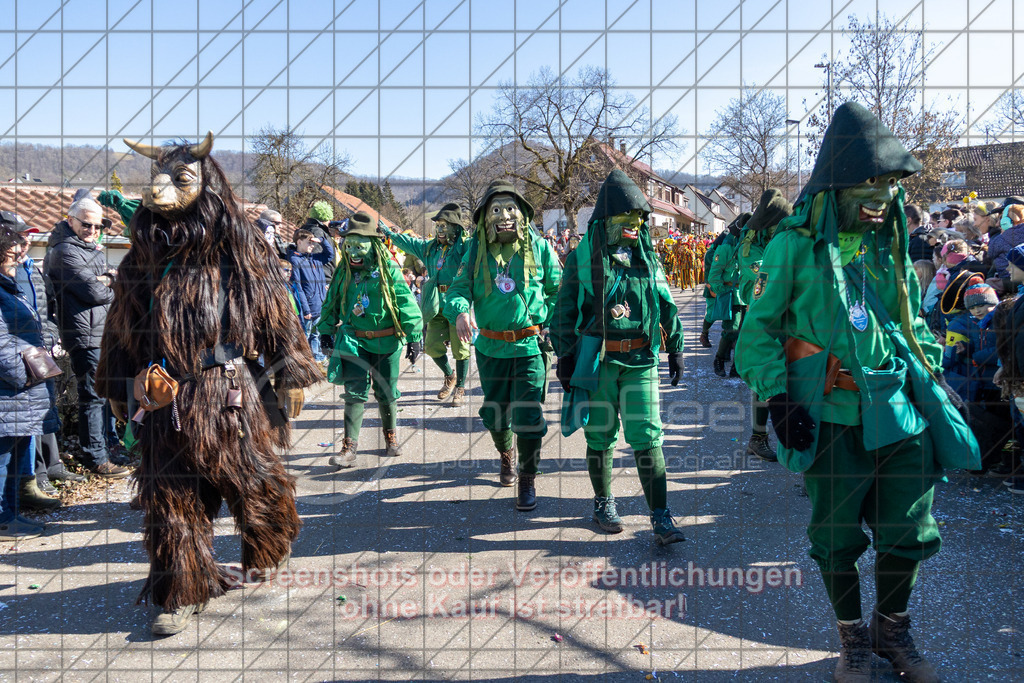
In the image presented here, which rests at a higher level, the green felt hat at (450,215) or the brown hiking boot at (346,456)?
the green felt hat at (450,215)

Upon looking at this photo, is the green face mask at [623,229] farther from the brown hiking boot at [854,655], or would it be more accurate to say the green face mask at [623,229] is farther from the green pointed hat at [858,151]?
the brown hiking boot at [854,655]

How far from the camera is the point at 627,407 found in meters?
4.20

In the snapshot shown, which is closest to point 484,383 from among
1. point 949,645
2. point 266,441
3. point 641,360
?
point 641,360

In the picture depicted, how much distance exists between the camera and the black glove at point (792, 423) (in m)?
2.75

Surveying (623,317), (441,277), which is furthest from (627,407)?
(441,277)

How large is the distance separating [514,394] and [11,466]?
3050 millimetres

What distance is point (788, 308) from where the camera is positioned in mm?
2895

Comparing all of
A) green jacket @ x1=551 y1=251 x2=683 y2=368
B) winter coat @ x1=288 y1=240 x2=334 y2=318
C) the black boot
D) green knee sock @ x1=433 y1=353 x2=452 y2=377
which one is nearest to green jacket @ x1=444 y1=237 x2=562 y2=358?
green jacket @ x1=551 y1=251 x2=683 y2=368

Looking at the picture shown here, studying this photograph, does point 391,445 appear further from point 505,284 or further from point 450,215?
point 450,215

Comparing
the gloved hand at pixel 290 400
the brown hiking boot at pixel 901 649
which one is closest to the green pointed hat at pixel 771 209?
the brown hiking boot at pixel 901 649

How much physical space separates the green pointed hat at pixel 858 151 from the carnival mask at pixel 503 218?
2.32 m

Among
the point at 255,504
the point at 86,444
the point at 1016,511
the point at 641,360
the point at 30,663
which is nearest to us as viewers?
the point at 30,663

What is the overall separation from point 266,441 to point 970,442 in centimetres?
287

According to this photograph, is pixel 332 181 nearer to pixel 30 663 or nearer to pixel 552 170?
pixel 552 170
